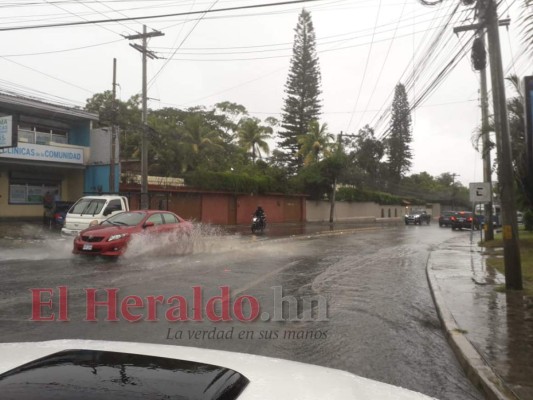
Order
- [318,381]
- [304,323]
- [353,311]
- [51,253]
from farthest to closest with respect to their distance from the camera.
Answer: [51,253]
[353,311]
[304,323]
[318,381]

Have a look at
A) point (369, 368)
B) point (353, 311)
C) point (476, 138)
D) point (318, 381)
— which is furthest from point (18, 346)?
point (476, 138)

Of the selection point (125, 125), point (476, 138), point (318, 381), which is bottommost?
point (318, 381)

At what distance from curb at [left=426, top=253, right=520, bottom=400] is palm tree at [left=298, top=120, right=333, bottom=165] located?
43.6 m

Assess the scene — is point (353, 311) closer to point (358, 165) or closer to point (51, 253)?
point (51, 253)

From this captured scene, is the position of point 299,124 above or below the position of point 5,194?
above

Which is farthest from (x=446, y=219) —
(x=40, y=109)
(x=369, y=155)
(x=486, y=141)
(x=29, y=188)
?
(x=40, y=109)

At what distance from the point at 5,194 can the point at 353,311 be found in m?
23.7

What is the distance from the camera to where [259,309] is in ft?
25.2

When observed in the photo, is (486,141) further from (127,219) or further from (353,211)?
(353,211)

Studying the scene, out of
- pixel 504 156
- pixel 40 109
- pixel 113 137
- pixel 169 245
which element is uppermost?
pixel 40 109

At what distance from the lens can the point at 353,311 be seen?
784 cm

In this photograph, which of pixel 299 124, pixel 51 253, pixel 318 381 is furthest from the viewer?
pixel 299 124

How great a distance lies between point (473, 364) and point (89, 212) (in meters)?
15.4

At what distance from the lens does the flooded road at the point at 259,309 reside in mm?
5547
